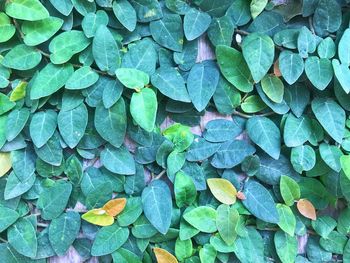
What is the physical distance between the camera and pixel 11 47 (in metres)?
1.00

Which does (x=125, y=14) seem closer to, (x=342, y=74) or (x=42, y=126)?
(x=42, y=126)

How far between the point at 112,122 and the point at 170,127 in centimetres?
15

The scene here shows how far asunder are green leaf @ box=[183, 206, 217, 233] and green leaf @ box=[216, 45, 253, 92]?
31 centimetres

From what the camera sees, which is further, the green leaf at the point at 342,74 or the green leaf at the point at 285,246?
the green leaf at the point at 285,246

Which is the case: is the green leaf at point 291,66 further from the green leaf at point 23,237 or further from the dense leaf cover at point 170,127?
the green leaf at point 23,237

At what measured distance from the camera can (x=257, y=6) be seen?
0.99 metres

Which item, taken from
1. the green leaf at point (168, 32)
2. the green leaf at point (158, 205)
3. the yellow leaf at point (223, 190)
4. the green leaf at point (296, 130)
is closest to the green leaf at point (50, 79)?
the green leaf at point (168, 32)

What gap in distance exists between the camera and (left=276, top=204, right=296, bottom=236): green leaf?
41.6 inches

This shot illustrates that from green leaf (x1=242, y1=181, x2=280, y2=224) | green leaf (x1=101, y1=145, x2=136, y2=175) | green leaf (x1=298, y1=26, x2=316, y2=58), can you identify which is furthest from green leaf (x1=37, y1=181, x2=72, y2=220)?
green leaf (x1=298, y1=26, x2=316, y2=58)

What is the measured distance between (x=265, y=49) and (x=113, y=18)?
1.20 feet

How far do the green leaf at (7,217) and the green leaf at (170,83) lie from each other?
0.46 metres

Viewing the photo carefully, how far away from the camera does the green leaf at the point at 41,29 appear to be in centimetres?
98

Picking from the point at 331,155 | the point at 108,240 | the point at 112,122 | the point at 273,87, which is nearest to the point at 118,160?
the point at 112,122

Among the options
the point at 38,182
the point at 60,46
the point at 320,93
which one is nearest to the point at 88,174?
the point at 38,182
